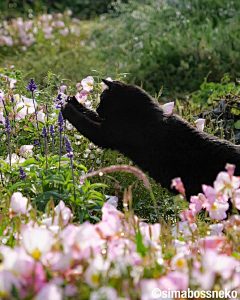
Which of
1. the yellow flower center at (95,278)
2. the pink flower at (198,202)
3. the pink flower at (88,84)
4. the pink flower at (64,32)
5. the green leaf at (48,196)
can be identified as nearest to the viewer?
the yellow flower center at (95,278)

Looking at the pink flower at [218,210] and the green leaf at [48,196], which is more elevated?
the pink flower at [218,210]

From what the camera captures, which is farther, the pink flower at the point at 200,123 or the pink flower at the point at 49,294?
the pink flower at the point at 200,123

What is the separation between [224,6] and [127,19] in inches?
77.4

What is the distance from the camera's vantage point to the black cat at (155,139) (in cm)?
253

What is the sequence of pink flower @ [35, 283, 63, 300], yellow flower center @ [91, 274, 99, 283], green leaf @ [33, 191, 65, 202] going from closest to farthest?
1. pink flower @ [35, 283, 63, 300]
2. yellow flower center @ [91, 274, 99, 283]
3. green leaf @ [33, 191, 65, 202]

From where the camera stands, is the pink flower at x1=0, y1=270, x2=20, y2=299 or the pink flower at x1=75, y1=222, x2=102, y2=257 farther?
the pink flower at x1=75, y1=222, x2=102, y2=257

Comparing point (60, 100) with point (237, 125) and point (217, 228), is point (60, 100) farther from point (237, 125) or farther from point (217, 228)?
point (237, 125)

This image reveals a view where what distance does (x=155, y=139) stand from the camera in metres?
2.59

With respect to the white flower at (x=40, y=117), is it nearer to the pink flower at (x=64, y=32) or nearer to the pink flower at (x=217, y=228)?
the pink flower at (x=217, y=228)

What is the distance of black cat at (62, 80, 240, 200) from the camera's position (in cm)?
253

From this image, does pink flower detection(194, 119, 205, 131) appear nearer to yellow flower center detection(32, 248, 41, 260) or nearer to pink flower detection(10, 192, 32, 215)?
pink flower detection(10, 192, 32, 215)

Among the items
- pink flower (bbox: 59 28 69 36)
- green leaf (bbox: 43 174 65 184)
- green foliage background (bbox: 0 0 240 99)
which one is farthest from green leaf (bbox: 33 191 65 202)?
pink flower (bbox: 59 28 69 36)

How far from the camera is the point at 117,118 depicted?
2.68 meters

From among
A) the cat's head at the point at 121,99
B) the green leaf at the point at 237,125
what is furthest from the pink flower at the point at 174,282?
the green leaf at the point at 237,125
